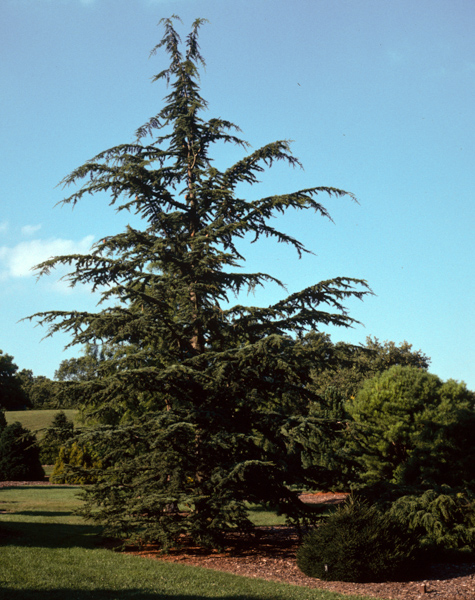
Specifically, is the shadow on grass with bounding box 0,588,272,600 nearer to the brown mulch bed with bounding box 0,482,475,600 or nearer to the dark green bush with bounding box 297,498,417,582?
the brown mulch bed with bounding box 0,482,475,600

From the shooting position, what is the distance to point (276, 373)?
13125mm

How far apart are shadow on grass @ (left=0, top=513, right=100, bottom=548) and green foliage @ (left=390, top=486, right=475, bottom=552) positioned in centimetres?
749

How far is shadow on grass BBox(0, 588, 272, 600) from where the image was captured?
758 cm

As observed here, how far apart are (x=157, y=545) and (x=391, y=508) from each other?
593 cm

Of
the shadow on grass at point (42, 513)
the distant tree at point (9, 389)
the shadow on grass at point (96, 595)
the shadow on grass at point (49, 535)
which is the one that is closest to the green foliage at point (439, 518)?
the shadow on grass at point (96, 595)

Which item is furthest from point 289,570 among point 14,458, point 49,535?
point 14,458

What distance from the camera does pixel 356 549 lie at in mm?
9930

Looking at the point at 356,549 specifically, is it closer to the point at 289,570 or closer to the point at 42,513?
the point at 289,570

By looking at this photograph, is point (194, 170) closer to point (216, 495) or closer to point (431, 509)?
point (216, 495)

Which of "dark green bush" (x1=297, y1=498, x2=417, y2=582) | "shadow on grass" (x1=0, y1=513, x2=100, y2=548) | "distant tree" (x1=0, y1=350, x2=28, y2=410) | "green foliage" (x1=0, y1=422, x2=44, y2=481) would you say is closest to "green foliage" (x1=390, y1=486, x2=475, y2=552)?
"dark green bush" (x1=297, y1=498, x2=417, y2=582)

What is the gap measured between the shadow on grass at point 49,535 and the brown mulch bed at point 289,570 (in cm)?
168

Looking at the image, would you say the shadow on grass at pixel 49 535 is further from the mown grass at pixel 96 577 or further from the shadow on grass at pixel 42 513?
the shadow on grass at pixel 42 513

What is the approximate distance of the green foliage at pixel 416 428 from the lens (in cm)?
1598

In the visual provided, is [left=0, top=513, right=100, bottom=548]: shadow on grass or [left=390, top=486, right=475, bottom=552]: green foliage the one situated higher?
[left=390, top=486, right=475, bottom=552]: green foliage
